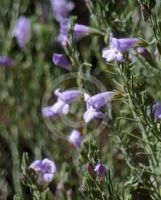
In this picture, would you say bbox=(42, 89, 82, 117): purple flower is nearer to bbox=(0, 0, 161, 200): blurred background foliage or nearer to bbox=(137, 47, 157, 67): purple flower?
bbox=(0, 0, 161, 200): blurred background foliage

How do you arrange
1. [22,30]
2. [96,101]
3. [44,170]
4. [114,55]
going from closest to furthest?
[114,55] < [96,101] < [44,170] < [22,30]

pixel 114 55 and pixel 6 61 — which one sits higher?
pixel 114 55

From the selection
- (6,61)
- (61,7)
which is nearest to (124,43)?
(6,61)

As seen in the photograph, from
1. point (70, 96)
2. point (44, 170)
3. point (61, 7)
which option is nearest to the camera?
point (44, 170)

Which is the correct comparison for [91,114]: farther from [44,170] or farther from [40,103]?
[40,103]

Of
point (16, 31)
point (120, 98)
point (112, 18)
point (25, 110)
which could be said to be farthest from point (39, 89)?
point (120, 98)

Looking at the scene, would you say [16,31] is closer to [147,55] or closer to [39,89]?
[39,89]

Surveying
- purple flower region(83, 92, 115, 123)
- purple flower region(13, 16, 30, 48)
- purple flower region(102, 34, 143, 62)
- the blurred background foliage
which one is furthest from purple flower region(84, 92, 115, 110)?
purple flower region(13, 16, 30, 48)
